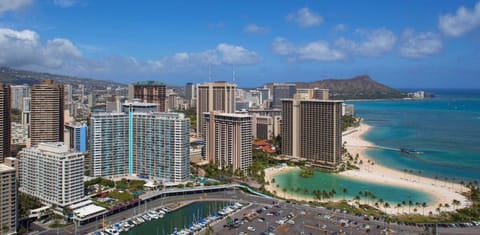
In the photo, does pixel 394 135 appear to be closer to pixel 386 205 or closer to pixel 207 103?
pixel 207 103

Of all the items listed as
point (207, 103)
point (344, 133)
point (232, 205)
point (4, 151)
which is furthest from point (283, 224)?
point (344, 133)

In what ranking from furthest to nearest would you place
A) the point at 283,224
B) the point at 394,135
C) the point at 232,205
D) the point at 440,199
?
the point at 394,135, the point at 440,199, the point at 232,205, the point at 283,224

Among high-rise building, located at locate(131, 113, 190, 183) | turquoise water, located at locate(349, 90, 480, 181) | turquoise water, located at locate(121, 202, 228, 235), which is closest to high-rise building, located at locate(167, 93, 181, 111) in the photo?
turquoise water, located at locate(349, 90, 480, 181)

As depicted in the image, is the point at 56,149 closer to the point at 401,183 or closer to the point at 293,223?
the point at 293,223

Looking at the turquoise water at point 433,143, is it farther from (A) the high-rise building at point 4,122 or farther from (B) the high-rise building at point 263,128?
(A) the high-rise building at point 4,122

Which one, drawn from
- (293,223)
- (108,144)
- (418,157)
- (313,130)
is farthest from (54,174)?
(418,157)

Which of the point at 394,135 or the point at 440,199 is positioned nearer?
the point at 440,199

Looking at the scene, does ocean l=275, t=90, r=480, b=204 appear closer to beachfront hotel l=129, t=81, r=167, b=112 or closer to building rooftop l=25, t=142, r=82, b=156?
building rooftop l=25, t=142, r=82, b=156
